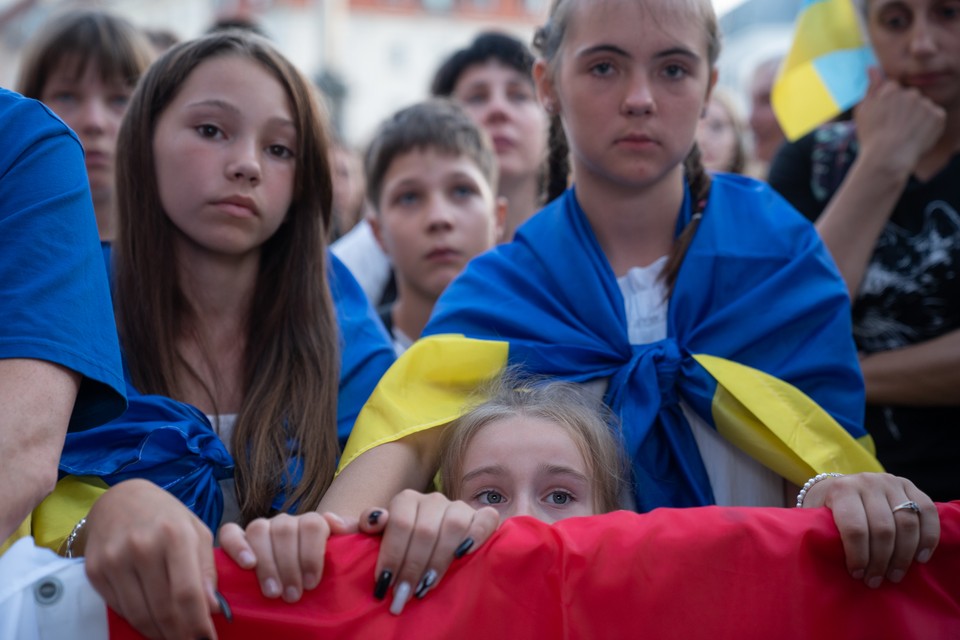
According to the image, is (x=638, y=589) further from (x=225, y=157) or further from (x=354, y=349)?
(x=225, y=157)

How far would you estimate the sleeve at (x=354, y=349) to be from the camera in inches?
104

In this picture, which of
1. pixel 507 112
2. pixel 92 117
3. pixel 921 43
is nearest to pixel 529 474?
pixel 921 43

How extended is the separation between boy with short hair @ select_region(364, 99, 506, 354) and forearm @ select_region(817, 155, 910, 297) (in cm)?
123

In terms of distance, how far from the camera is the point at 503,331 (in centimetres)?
257

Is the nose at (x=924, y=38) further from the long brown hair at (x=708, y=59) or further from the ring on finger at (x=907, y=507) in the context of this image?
the ring on finger at (x=907, y=507)

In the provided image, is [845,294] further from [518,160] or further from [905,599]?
[518,160]

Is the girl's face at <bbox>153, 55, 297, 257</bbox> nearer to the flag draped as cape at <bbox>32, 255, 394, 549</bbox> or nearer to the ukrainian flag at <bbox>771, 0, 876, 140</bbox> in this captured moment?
the flag draped as cape at <bbox>32, 255, 394, 549</bbox>

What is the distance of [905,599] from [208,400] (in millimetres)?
1604

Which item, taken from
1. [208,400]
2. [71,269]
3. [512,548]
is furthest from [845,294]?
[71,269]

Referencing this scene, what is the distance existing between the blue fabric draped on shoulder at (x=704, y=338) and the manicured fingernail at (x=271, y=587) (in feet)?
3.30

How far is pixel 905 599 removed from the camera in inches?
70.3

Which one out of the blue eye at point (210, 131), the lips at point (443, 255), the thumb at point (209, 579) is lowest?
the thumb at point (209, 579)

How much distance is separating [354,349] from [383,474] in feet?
1.92

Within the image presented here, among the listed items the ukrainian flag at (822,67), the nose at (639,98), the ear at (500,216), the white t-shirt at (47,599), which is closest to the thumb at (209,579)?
the white t-shirt at (47,599)
